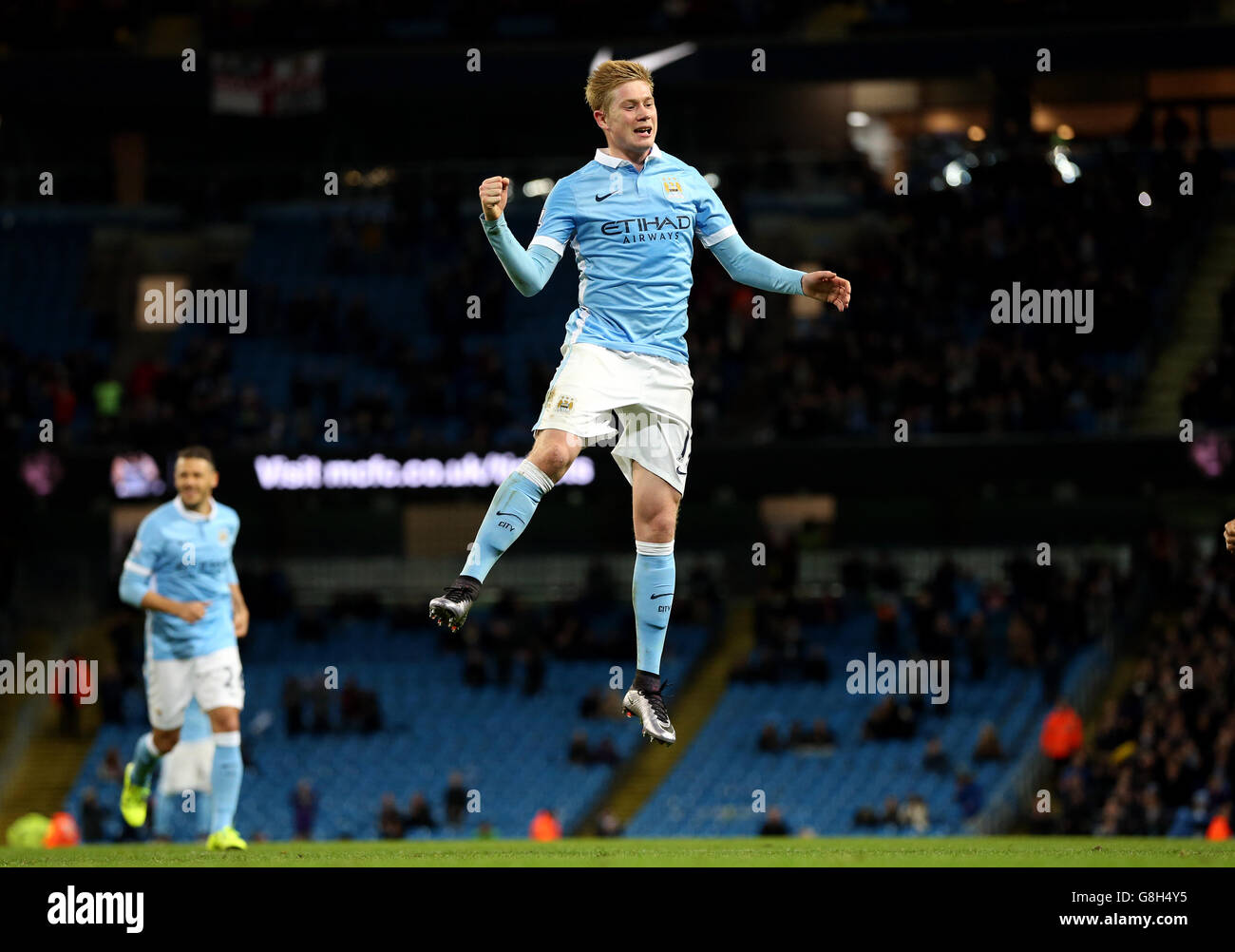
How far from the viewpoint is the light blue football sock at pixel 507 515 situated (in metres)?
9.48

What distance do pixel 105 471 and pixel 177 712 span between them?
56.0ft

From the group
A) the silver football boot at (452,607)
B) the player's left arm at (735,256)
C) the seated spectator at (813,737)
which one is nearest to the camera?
the silver football boot at (452,607)

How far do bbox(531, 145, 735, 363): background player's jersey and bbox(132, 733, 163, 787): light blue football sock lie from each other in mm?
5231

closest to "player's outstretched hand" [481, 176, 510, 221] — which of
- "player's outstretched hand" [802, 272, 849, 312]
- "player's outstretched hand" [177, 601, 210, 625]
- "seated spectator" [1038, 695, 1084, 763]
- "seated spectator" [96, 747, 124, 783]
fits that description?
"player's outstretched hand" [802, 272, 849, 312]

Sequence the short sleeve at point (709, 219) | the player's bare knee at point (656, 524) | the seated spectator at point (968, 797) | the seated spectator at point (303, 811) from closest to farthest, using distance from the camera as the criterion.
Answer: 1. the player's bare knee at point (656, 524)
2. the short sleeve at point (709, 219)
3. the seated spectator at point (968, 797)
4. the seated spectator at point (303, 811)

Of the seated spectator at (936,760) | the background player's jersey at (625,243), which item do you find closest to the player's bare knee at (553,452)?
the background player's jersey at (625,243)

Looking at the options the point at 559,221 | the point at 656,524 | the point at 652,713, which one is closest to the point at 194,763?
the point at 652,713

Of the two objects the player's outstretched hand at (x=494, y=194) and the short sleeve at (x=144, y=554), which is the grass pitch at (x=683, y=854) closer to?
the short sleeve at (x=144, y=554)

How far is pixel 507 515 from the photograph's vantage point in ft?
31.3

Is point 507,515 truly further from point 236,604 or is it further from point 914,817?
point 914,817

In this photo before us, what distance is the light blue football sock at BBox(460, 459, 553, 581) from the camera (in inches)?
373

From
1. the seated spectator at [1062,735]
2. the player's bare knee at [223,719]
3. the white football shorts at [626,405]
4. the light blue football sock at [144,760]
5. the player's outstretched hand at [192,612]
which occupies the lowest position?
the seated spectator at [1062,735]

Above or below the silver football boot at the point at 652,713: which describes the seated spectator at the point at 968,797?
below

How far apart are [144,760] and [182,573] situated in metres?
1.50
